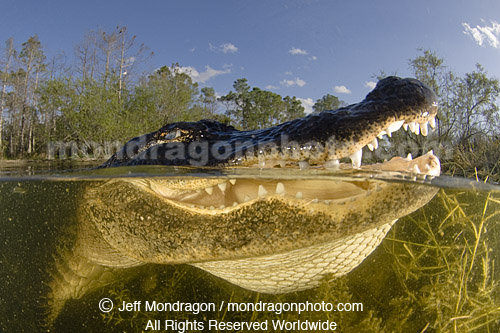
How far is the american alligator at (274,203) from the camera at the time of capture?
1.77 meters

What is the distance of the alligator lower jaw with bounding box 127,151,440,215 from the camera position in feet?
5.91

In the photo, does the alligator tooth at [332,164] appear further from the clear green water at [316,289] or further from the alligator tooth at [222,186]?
the clear green water at [316,289]

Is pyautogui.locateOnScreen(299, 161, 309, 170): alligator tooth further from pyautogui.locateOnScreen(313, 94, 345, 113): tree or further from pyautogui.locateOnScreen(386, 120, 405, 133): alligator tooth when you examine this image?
pyautogui.locateOnScreen(313, 94, 345, 113): tree

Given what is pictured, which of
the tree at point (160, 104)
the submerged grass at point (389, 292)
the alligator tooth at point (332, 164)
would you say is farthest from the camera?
the tree at point (160, 104)

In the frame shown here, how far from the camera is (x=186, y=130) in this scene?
271 centimetres

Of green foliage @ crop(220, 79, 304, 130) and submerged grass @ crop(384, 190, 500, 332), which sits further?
green foliage @ crop(220, 79, 304, 130)

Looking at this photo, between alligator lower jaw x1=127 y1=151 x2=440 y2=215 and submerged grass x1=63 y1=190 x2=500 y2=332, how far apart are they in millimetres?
705

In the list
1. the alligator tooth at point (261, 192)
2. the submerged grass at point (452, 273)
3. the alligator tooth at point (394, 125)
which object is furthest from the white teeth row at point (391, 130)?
the submerged grass at point (452, 273)

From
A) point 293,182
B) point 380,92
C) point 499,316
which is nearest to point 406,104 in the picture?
point 380,92

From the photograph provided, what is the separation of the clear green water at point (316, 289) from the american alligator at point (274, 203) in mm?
232

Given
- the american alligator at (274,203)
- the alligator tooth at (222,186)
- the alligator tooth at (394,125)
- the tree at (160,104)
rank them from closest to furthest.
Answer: the american alligator at (274,203) → the alligator tooth at (394,125) → the alligator tooth at (222,186) → the tree at (160,104)

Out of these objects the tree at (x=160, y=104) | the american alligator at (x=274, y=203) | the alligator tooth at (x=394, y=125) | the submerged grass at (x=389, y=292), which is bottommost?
the submerged grass at (x=389, y=292)

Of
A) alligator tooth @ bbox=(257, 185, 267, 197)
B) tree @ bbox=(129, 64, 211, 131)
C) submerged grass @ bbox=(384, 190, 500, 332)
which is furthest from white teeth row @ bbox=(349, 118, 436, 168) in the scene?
tree @ bbox=(129, 64, 211, 131)

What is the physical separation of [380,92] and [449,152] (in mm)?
9365
